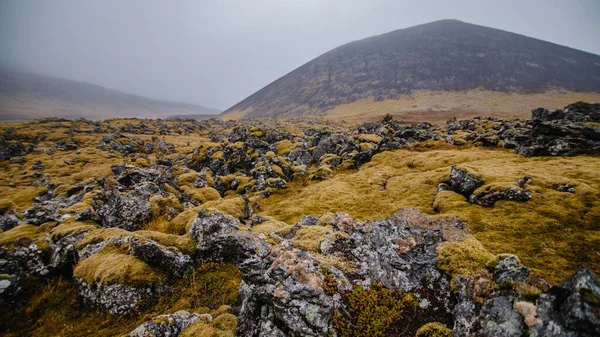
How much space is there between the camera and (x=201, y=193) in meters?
25.1

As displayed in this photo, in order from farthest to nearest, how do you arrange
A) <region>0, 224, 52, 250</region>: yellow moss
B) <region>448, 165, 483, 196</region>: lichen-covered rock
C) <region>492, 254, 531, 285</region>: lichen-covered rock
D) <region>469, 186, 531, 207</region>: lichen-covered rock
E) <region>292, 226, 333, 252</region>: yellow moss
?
<region>448, 165, 483, 196</region>: lichen-covered rock
<region>469, 186, 531, 207</region>: lichen-covered rock
<region>0, 224, 52, 250</region>: yellow moss
<region>292, 226, 333, 252</region>: yellow moss
<region>492, 254, 531, 285</region>: lichen-covered rock

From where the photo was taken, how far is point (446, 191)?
749 inches

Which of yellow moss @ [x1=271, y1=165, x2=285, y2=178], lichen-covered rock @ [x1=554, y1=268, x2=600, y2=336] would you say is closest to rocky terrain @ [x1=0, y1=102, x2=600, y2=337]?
lichen-covered rock @ [x1=554, y1=268, x2=600, y2=336]

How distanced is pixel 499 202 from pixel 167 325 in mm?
18337

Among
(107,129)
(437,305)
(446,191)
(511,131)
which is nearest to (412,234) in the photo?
(437,305)

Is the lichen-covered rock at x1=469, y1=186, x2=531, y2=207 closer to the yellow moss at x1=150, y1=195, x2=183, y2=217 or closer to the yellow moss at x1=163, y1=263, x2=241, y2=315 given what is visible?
the yellow moss at x1=163, y1=263, x2=241, y2=315

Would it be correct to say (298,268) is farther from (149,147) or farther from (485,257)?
(149,147)

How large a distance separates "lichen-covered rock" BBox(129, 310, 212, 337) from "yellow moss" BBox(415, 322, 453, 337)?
6661 mm

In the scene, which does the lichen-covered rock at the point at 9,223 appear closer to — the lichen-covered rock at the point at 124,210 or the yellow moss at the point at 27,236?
the yellow moss at the point at 27,236

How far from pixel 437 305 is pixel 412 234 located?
12.2 ft

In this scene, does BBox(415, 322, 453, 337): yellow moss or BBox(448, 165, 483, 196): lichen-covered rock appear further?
BBox(448, 165, 483, 196): lichen-covered rock

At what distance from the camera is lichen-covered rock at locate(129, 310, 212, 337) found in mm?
7953

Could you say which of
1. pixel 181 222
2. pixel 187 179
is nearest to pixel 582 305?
pixel 181 222

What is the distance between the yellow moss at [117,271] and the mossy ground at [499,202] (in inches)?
409
